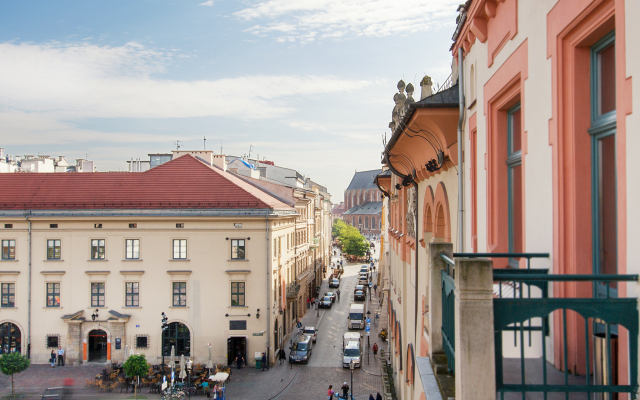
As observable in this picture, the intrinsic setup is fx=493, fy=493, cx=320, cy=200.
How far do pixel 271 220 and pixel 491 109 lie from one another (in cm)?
2496

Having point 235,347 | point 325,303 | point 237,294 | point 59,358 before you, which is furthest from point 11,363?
point 325,303

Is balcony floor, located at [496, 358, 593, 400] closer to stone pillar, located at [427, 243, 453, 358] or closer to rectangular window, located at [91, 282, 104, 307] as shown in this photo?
stone pillar, located at [427, 243, 453, 358]

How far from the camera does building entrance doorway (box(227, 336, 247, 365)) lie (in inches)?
1207

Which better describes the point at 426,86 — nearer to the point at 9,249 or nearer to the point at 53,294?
the point at 53,294

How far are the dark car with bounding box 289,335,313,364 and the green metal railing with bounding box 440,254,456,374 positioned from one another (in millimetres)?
27355

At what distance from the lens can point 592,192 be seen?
4168 mm

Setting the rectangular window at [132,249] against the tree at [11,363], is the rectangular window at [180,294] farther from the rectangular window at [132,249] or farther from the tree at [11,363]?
the tree at [11,363]

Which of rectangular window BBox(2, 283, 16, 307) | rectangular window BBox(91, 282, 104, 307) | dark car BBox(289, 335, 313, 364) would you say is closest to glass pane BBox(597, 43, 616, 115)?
dark car BBox(289, 335, 313, 364)

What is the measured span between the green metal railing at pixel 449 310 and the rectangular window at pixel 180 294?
2792 cm

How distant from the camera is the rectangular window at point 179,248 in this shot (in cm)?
3095

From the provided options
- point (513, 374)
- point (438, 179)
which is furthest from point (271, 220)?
point (513, 374)

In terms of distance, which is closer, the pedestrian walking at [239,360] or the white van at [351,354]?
the white van at [351,354]

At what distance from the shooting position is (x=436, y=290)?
15.8 ft

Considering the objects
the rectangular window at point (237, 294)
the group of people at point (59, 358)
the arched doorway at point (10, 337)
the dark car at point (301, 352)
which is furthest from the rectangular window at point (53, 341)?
the dark car at point (301, 352)
